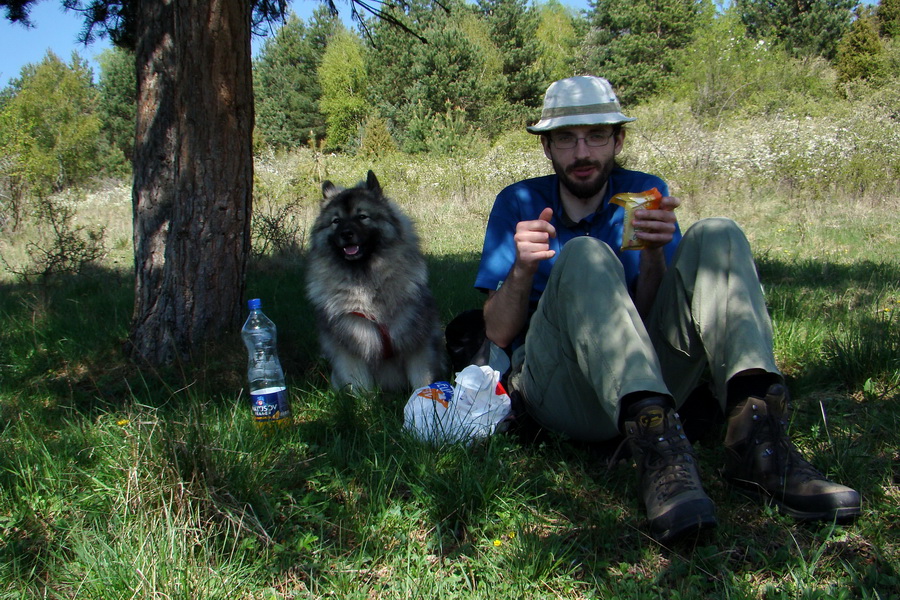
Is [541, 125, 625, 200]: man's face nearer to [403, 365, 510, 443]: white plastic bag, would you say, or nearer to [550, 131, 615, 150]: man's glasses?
[550, 131, 615, 150]: man's glasses

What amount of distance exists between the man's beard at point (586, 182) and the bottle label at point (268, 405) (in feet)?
5.02

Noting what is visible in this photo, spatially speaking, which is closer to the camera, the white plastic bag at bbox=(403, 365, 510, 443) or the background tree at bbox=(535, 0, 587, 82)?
the white plastic bag at bbox=(403, 365, 510, 443)

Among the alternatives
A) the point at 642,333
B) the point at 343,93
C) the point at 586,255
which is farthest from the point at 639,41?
the point at 642,333

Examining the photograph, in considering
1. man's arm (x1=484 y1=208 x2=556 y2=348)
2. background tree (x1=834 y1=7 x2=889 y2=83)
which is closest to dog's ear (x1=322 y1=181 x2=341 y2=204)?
man's arm (x1=484 y1=208 x2=556 y2=348)

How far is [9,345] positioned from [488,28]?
98.8ft

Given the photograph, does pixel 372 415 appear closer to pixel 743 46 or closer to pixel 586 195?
pixel 586 195

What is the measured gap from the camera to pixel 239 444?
199 cm

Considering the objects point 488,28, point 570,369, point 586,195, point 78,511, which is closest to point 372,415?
point 570,369

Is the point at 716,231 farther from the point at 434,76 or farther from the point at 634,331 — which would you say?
the point at 434,76

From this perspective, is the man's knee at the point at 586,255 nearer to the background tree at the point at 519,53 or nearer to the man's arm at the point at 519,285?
the man's arm at the point at 519,285

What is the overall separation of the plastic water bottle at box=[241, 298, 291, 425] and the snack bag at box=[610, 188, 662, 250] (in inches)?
61.7

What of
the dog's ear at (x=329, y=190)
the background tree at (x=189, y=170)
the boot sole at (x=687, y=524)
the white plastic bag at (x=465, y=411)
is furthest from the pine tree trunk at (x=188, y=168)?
the boot sole at (x=687, y=524)

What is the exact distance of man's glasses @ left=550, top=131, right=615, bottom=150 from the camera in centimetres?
243

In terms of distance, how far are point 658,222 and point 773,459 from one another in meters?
0.91
